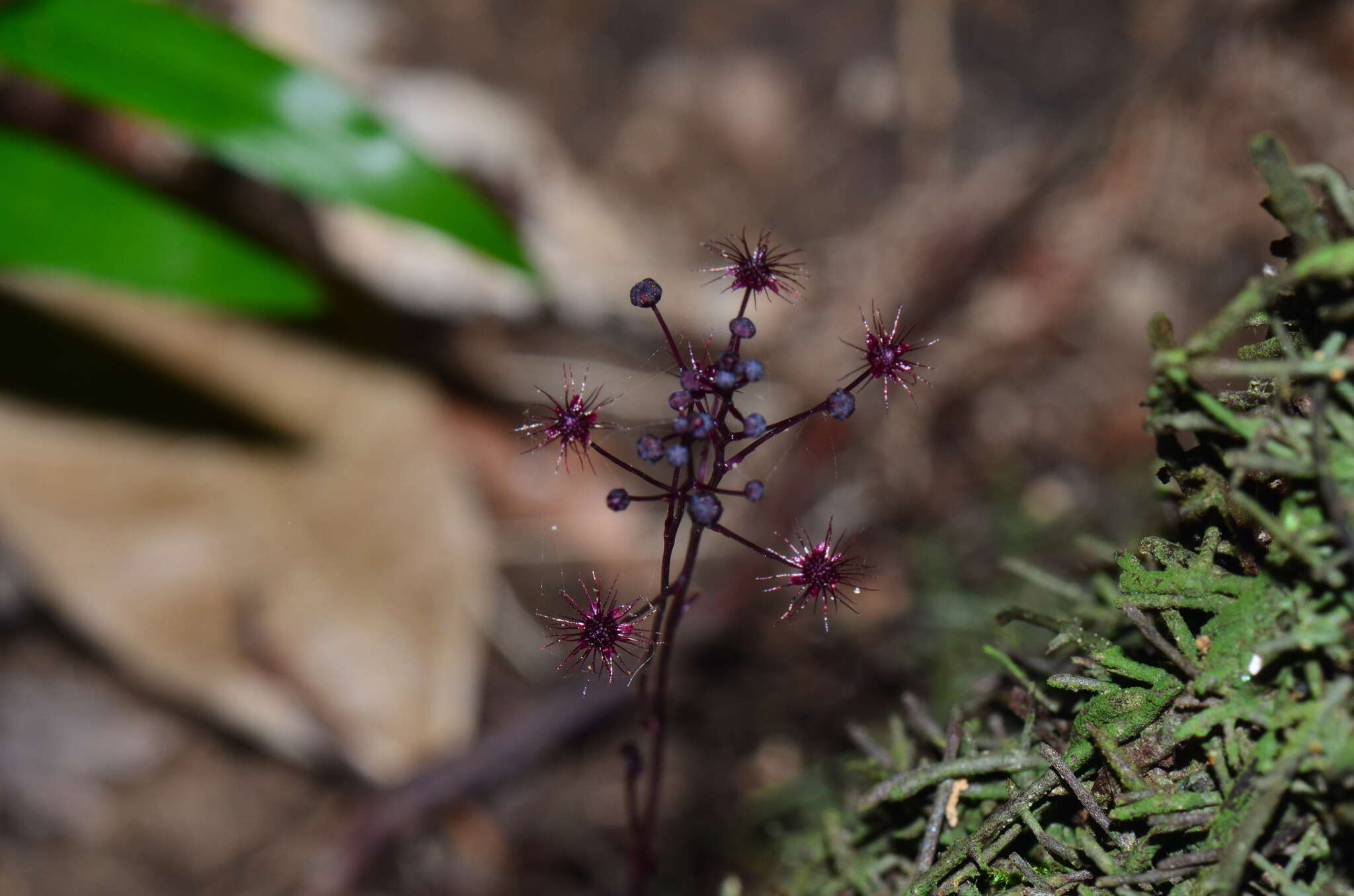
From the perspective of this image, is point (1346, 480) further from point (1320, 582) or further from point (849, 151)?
point (849, 151)

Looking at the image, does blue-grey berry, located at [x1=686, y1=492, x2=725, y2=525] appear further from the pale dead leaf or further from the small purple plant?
the pale dead leaf

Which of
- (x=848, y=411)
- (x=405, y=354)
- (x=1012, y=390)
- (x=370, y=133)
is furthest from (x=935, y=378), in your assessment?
(x=848, y=411)

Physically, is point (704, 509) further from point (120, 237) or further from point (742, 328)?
point (120, 237)

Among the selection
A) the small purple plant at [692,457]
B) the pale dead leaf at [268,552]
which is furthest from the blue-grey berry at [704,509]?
the pale dead leaf at [268,552]

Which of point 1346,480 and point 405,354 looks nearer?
point 1346,480

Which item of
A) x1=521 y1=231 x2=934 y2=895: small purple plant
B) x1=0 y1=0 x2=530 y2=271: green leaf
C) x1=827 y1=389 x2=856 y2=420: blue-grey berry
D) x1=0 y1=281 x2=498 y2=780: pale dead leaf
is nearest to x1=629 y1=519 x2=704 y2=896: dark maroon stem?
x1=521 y1=231 x2=934 y2=895: small purple plant

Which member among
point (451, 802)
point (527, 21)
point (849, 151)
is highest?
point (527, 21)

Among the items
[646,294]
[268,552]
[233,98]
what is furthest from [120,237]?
[646,294]
